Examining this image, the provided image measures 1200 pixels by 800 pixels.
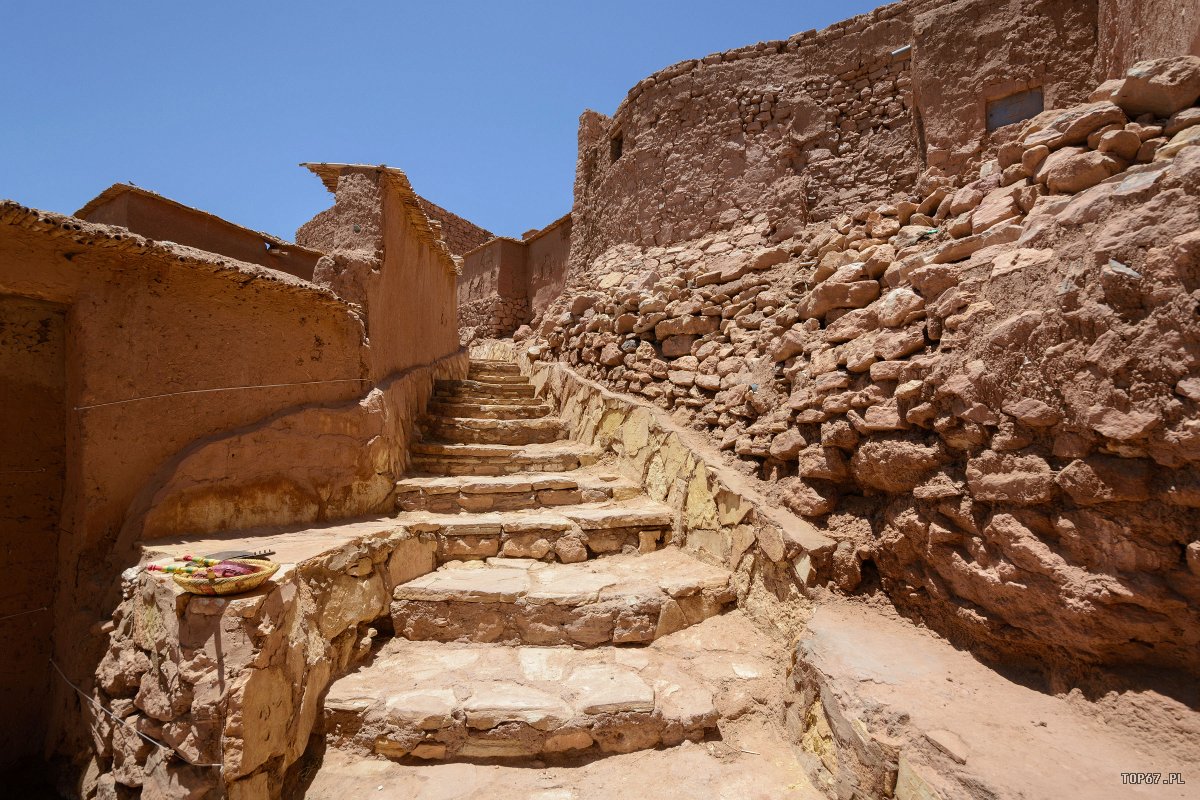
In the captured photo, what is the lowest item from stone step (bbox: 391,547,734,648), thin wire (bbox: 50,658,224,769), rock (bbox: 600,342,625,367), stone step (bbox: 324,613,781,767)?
stone step (bbox: 324,613,781,767)

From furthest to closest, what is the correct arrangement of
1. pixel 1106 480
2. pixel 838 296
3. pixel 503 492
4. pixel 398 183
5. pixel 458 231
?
pixel 458 231
pixel 398 183
pixel 503 492
pixel 838 296
pixel 1106 480

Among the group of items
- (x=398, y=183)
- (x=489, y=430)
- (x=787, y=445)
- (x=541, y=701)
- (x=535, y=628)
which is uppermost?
(x=398, y=183)

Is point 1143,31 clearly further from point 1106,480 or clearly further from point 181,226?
point 181,226

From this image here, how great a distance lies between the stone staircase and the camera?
2.59 meters

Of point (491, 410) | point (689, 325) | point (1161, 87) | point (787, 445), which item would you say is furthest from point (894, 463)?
point (491, 410)

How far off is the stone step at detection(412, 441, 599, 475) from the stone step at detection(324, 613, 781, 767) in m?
1.95

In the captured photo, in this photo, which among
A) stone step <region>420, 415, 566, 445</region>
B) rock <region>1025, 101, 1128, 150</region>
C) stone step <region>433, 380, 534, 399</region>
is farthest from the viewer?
stone step <region>433, 380, 534, 399</region>

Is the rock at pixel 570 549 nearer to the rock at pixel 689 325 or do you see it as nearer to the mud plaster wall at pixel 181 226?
the rock at pixel 689 325

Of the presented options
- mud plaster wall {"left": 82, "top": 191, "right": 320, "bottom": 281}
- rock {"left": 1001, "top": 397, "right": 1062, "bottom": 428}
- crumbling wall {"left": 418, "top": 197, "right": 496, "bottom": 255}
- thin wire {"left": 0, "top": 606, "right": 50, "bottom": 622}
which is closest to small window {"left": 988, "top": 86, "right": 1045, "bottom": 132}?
rock {"left": 1001, "top": 397, "right": 1062, "bottom": 428}

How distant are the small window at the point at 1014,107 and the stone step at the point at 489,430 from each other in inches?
193

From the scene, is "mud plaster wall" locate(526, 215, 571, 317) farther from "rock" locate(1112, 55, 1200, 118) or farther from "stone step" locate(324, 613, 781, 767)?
"rock" locate(1112, 55, 1200, 118)

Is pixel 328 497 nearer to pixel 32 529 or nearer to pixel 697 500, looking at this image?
pixel 32 529

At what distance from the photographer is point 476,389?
21.8 ft

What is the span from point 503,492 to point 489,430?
1265mm
